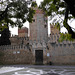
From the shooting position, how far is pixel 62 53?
21.8 metres

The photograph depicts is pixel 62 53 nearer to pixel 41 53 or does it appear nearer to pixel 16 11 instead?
pixel 41 53

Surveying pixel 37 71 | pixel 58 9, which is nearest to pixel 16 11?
pixel 58 9

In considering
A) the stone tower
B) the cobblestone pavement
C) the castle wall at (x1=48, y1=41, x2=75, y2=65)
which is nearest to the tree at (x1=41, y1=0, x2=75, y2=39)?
the cobblestone pavement

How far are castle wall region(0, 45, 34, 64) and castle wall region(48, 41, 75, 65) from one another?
4037mm

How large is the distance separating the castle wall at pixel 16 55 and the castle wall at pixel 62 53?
404cm

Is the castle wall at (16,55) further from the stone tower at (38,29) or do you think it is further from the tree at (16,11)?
the tree at (16,11)

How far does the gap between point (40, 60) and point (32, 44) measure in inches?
137

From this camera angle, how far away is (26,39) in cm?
3092


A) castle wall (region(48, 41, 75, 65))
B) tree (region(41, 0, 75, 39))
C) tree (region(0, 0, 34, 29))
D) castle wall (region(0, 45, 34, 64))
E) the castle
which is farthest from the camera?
castle wall (region(0, 45, 34, 64))

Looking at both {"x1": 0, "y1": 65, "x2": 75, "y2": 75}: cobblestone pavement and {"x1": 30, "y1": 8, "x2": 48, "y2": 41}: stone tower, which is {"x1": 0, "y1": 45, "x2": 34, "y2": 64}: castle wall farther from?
{"x1": 30, "y1": 8, "x2": 48, "y2": 41}: stone tower

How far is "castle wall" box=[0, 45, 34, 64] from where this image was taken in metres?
22.2

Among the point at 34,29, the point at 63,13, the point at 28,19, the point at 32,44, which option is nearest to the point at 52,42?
the point at 32,44

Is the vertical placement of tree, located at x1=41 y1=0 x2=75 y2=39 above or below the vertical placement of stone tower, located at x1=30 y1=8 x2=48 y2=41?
below

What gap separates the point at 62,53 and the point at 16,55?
888 centimetres
